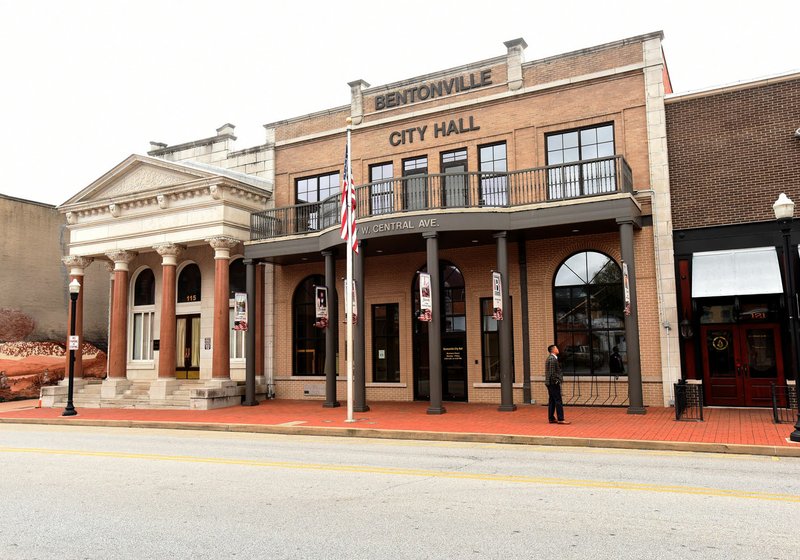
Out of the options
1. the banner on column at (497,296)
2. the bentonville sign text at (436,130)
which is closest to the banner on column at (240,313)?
the bentonville sign text at (436,130)

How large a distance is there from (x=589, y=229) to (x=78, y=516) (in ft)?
49.1

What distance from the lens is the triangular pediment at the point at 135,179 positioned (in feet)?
77.2

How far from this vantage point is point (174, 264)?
23703 mm

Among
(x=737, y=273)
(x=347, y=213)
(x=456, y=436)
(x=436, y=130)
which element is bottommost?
(x=456, y=436)

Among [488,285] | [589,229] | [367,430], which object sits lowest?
[367,430]

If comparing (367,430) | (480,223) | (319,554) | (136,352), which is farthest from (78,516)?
(136,352)

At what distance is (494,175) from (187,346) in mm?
14430

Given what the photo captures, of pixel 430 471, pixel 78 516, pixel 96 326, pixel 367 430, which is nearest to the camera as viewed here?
pixel 78 516

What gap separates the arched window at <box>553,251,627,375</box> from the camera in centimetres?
1842

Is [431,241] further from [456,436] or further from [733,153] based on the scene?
[733,153]

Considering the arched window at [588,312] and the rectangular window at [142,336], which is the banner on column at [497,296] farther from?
the rectangular window at [142,336]

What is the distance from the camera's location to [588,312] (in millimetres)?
18797

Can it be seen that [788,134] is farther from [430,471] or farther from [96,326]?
[96,326]

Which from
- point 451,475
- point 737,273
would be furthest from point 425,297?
point 737,273
